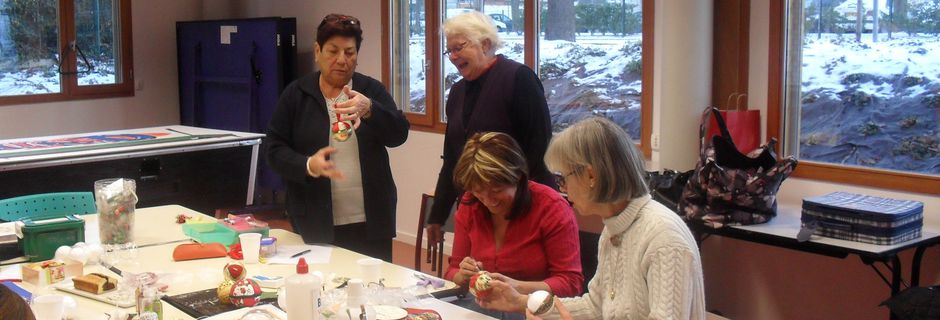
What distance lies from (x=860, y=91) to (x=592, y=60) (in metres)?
1.46

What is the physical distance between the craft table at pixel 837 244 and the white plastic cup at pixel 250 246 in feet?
5.80

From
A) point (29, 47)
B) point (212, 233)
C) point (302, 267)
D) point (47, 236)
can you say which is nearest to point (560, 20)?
point (212, 233)

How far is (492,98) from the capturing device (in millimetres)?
3385

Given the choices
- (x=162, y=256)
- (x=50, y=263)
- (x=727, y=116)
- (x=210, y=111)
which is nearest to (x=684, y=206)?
(x=727, y=116)

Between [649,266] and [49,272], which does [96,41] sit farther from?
[649,266]

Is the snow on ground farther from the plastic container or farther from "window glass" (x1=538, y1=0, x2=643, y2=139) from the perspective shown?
the plastic container

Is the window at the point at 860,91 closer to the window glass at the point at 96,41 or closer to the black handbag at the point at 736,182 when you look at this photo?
the black handbag at the point at 736,182

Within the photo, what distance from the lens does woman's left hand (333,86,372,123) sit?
10.1 ft

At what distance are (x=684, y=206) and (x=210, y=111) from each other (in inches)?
181

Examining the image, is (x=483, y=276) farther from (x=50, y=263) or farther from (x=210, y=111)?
(x=210, y=111)

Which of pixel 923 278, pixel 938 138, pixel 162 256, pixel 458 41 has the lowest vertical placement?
pixel 923 278

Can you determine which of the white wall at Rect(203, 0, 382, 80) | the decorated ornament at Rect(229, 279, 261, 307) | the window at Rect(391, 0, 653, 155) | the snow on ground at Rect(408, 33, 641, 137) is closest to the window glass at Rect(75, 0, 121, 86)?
the white wall at Rect(203, 0, 382, 80)

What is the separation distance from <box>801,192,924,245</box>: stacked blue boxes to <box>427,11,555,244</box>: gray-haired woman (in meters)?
1.00

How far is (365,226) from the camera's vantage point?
3312mm
